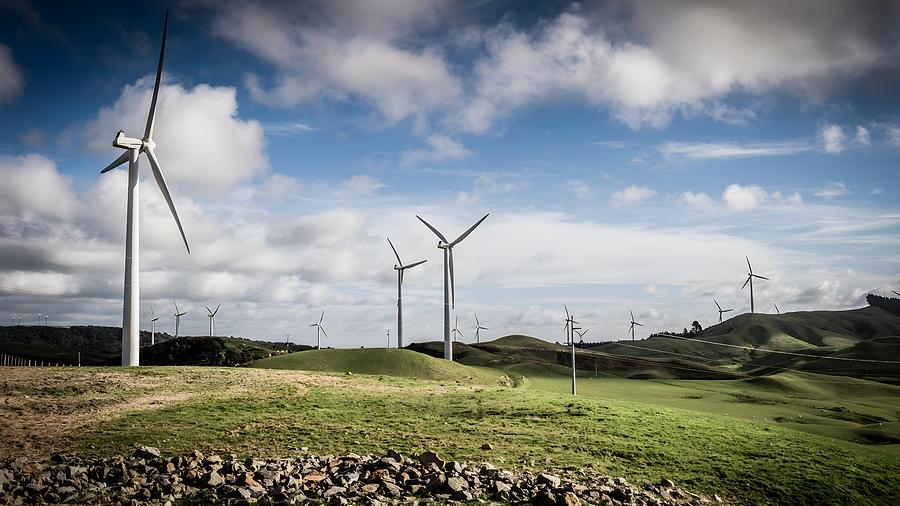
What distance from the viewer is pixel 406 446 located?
28.0 m

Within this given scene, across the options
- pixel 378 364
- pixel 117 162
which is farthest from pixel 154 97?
pixel 378 364

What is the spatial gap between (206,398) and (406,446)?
60.5 feet

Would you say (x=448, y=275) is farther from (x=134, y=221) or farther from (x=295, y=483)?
(x=295, y=483)

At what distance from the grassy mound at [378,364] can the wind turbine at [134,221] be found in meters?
19.4

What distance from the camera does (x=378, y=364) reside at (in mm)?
72500

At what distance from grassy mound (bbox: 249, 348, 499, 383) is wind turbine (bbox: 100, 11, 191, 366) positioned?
19388 mm

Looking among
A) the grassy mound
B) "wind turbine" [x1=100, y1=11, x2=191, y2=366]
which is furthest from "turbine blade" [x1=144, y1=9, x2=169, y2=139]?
the grassy mound

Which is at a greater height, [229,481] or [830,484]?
[229,481]

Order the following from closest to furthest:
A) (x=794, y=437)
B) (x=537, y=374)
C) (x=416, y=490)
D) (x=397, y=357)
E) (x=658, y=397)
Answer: (x=416, y=490) < (x=794, y=437) < (x=658, y=397) < (x=397, y=357) < (x=537, y=374)

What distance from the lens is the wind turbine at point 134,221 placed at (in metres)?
52.0

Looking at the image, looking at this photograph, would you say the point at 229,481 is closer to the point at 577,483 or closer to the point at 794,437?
the point at 577,483

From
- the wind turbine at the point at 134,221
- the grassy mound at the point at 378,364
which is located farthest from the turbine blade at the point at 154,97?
the grassy mound at the point at 378,364

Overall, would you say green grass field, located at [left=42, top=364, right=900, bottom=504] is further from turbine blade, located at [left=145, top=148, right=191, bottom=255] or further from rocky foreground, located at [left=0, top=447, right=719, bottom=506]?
turbine blade, located at [left=145, top=148, right=191, bottom=255]

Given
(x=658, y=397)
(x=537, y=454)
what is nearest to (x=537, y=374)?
(x=658, y=397)
